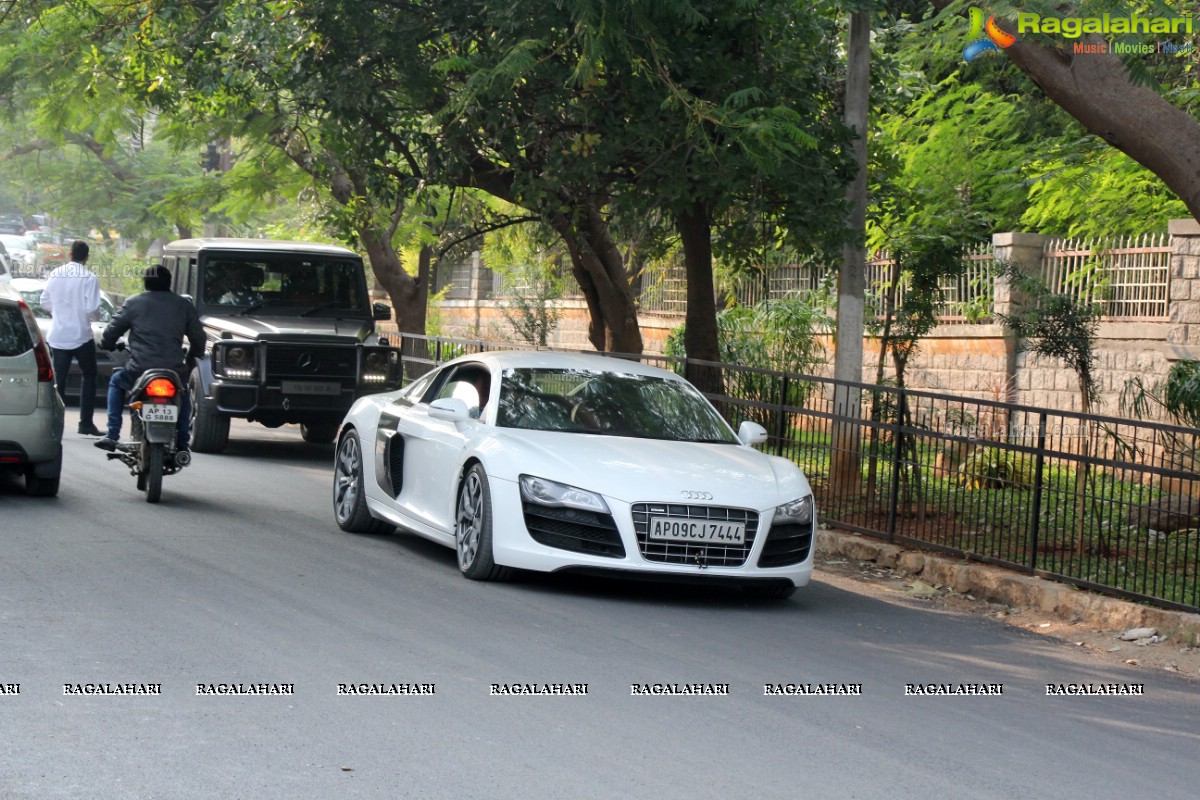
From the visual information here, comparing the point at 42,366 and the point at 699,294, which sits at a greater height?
the point at 699,294

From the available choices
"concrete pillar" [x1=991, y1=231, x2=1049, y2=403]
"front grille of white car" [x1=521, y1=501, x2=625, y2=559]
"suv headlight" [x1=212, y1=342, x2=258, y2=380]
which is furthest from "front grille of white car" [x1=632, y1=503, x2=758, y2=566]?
"concrete pillar" [x1=991, y1=231, x2=1049, y2=403]

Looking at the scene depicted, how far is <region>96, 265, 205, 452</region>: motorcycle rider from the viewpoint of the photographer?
1195cm

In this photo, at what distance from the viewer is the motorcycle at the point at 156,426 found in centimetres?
1132

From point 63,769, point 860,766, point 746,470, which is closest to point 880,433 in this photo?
point 746,470

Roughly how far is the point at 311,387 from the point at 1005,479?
311 inches

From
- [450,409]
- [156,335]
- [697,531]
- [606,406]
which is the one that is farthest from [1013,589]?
[156,335]

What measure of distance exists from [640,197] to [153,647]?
8072mm

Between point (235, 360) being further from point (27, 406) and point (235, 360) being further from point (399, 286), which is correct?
point (399, 286)

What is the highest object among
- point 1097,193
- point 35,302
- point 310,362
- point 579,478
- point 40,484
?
point 1097,193

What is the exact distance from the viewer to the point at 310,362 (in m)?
15.7

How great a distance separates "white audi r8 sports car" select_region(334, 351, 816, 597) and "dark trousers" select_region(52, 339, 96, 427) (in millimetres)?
5590

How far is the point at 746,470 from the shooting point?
30.4 ft

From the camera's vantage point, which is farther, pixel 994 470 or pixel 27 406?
pixel 27 406

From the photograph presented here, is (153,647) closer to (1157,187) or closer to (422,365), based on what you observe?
(422,365)
